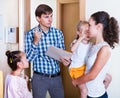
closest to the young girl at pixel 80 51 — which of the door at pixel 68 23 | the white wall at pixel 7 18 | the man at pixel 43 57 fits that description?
the man at pixel 43 57

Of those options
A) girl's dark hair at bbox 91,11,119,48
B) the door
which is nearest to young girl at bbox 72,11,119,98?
girl's dark hair at bbox 91,11,119,48

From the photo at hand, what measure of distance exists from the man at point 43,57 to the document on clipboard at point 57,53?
0.24 feet

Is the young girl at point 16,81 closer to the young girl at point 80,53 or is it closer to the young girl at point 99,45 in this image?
the young girl at point 80,53

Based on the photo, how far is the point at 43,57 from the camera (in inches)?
88.4

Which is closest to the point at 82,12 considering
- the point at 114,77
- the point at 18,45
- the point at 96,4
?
the point at 96,4

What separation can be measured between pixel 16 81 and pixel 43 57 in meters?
0.41

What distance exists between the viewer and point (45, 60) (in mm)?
2236

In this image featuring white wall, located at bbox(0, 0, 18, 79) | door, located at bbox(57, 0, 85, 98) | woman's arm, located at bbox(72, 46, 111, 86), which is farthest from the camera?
white wall, located at bbox(0, 0, 18, 79)

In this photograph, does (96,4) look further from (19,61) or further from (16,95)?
(16,95)

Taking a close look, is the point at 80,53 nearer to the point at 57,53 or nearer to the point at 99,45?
the point at 57,53

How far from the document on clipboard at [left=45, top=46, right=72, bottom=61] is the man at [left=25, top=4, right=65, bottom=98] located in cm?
7

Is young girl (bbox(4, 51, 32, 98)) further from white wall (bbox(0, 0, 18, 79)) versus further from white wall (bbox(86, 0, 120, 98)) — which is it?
white wall (bbox(0, 0, 18, 79))

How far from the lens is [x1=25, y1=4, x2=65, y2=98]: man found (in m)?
2.20

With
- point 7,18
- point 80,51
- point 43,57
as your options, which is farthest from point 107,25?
point 7,18
